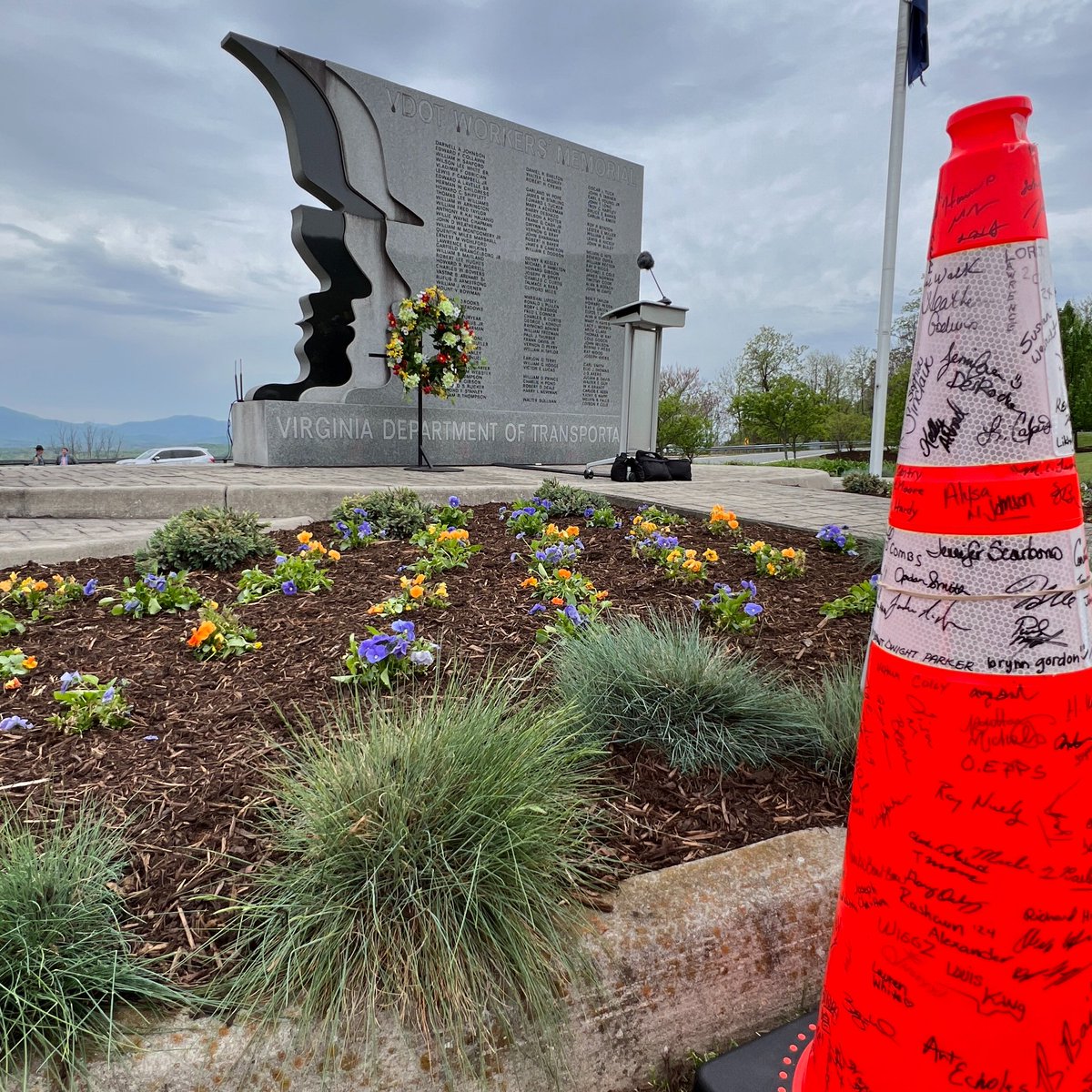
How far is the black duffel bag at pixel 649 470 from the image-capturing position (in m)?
11.3

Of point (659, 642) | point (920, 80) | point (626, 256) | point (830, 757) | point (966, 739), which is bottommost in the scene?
point (830, 757)

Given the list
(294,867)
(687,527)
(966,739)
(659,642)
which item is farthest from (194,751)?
(687,527)

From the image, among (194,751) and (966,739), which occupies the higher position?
(966,739)

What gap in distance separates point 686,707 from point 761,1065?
1.02 meters

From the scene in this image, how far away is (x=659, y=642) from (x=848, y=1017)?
148 cm

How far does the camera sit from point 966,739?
43.0 inches

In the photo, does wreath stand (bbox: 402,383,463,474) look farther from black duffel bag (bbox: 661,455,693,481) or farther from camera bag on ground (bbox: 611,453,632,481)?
black duffel bag (bbox: 661,455,693,481)

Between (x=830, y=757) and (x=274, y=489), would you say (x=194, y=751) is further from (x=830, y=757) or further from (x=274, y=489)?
(x=274, y=489)

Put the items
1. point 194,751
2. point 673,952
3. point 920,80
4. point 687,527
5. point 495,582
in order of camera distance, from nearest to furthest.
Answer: point 673,952, point 194,751, point 495,582, point 687,527, point 920,80

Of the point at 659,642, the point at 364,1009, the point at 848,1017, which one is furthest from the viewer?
the point at 659,642

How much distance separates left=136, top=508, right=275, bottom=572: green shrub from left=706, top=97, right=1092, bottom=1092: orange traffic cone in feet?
13.4

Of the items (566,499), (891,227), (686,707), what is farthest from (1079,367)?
(686,707)

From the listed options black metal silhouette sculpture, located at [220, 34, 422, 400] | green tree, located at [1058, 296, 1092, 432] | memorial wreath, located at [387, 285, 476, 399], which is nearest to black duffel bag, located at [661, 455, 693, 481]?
memorial wreath, located at [387, 285, 476, 399]

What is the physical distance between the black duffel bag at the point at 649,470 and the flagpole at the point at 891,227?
4.49m
